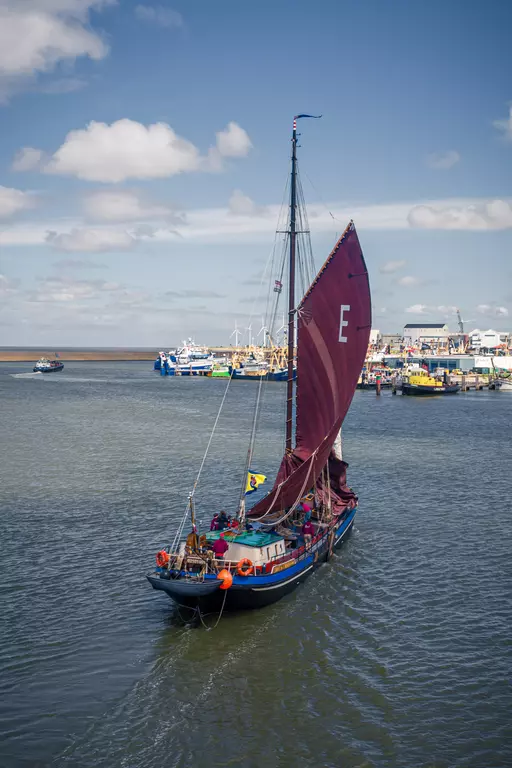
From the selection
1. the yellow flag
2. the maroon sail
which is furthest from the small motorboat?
the yellow flag

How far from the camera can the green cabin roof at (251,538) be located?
25.4m

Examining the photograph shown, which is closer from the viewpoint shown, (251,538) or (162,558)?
(162,558)

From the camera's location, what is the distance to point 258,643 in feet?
75.6

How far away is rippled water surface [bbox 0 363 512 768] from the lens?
17656 millimetres

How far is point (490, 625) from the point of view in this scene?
24375 mm

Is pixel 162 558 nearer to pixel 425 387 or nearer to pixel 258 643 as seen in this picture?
pixel 258 643

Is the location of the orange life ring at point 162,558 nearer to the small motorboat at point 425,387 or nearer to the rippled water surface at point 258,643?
the rippled water surface at point 258,643

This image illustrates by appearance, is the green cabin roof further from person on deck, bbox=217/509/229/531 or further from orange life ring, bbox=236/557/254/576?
orange life ring, bbox=236/557/254/576

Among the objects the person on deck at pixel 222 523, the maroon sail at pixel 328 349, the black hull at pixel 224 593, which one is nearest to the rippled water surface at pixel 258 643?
the black hull at pixel 224 593

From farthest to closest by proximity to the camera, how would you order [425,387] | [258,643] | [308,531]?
[425,387]
[308,531]
[258,643]

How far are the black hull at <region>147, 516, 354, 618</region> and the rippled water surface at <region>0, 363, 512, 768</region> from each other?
1.65 ft

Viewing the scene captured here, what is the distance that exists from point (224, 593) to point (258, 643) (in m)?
2.00

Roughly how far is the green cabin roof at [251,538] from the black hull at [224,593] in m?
1.34

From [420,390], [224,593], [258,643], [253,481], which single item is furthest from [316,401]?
[420,390]
